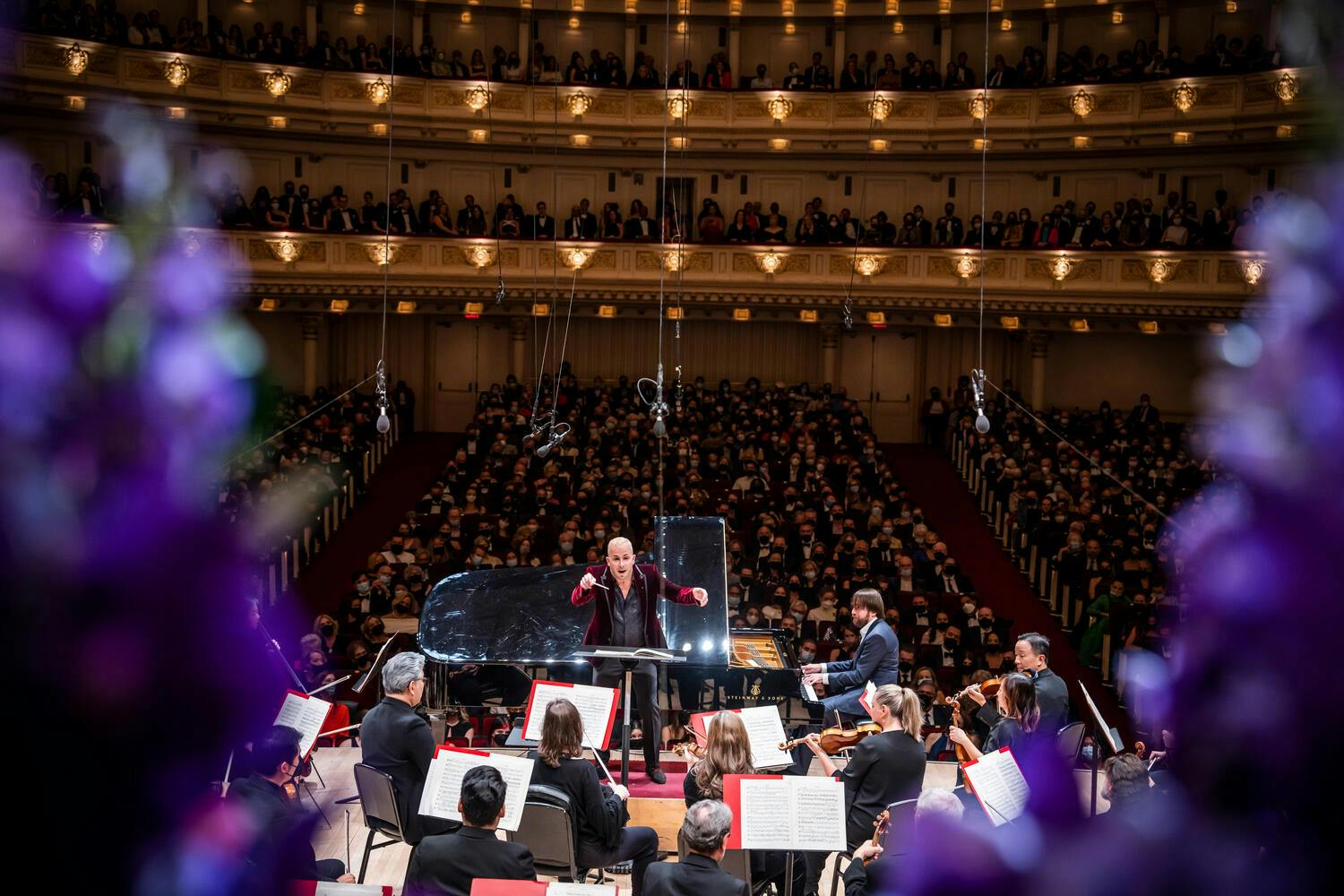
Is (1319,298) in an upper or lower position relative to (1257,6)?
lower

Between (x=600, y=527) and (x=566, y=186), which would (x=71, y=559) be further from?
(x=566, y=186)

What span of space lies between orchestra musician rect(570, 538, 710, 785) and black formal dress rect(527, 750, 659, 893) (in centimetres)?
151

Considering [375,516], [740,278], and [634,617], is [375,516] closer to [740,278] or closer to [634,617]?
[740,278]

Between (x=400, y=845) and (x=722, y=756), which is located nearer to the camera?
(x=722, y=756)

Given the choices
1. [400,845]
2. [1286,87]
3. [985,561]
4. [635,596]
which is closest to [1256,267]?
[635,596]

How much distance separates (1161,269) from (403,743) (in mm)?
18153

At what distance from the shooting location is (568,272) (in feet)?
73.6

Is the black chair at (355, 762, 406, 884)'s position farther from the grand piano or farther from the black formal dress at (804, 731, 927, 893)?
the black formal dress at (804, 731, 927, 893)

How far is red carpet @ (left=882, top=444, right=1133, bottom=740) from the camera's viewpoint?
44.9 feet

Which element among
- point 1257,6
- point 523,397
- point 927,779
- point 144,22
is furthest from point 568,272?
point 1257,6

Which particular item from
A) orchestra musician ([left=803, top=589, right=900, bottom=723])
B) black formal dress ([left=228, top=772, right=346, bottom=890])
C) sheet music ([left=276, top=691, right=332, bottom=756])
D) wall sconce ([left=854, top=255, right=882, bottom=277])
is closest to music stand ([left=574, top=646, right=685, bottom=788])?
sheet music ([left=276, top=691, right=332, bottom=756])

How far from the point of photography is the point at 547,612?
9.31 m

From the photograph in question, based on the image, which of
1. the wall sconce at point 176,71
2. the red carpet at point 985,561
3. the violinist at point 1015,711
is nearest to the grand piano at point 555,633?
the violinist at point 1015,711

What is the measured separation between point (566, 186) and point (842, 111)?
6063 mm
